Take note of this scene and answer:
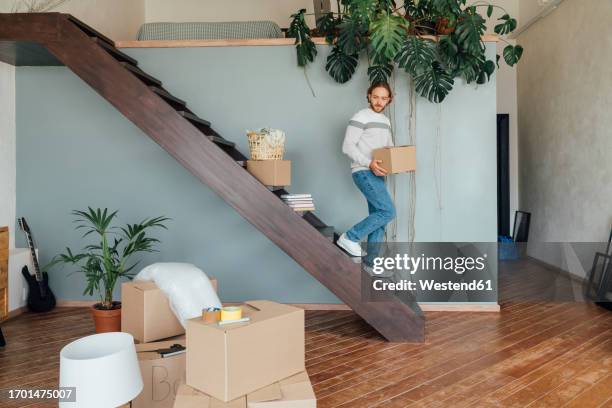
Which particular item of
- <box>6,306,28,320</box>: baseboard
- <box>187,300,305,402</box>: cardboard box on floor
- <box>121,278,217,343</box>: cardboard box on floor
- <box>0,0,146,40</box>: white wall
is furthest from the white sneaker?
<box>0,0,146,40</box>: white wall

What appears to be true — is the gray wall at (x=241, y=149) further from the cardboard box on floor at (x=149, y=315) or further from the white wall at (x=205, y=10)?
the white wall at (x=205, y=10)

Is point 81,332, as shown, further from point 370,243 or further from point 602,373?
point 602,373

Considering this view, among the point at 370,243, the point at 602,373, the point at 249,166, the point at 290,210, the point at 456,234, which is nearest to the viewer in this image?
the point at 602,373

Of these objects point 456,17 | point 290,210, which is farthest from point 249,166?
point 456,17

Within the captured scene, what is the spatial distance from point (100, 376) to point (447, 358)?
2186 millimetres

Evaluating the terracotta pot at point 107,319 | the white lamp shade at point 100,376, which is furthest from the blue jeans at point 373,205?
the white lamp shade at point 100,376

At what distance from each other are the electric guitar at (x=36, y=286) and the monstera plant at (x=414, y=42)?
103 inches

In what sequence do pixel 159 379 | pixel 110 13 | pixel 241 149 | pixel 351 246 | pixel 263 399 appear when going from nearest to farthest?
pixel 263 399 → pixel 159 379 → pixel 351 246 → pixel 241 149 → pixel 110 13

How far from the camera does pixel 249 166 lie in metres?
3.51

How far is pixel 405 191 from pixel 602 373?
196 cm

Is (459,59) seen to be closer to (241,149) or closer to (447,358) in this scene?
(241,149)

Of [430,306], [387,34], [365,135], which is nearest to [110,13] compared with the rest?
[387,34]

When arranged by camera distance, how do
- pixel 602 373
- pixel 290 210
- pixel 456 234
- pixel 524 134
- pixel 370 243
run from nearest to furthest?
pixel 602 373, pixel 290 210, pixel 370 243, pixel 456 234, pixel 524 134

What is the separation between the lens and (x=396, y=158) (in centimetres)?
339
